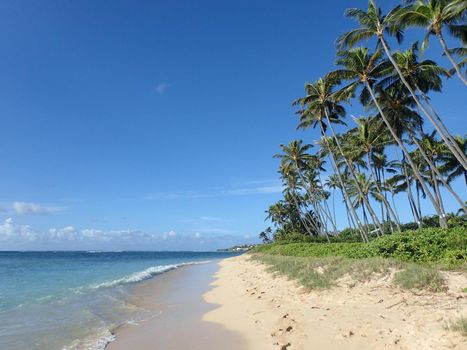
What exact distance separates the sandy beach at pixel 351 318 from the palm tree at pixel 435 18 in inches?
490

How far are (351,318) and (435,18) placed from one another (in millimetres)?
15766

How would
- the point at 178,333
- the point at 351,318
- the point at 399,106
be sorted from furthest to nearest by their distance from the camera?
the point at 399,106
the point at 178,333
the point at 351,318

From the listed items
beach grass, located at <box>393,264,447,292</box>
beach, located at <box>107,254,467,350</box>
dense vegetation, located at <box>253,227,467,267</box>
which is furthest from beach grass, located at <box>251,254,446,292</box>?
dense vegetation, located at <box>253,227,467,267</box>

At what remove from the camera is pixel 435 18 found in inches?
664

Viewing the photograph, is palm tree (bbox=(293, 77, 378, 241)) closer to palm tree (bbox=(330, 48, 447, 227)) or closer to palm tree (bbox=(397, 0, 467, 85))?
palm tree (bbox=(330, 48, 447, 227))

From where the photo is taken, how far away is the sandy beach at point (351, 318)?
627cm

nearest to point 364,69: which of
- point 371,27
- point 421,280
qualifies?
point 371,27

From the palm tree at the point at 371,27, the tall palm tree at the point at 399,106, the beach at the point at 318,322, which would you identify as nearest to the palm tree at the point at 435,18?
the palm tree at the point at 371,27

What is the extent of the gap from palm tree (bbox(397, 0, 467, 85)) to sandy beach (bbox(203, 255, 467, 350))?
12.4 m

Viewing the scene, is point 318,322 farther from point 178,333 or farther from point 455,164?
point 455,164

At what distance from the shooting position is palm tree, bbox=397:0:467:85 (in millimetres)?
16480

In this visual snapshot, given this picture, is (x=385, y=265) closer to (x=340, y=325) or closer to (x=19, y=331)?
(x=340, y=325)

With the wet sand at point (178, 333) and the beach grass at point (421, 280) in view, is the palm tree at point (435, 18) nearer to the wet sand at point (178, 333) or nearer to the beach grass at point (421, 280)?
the beach grass at point (421, 280)

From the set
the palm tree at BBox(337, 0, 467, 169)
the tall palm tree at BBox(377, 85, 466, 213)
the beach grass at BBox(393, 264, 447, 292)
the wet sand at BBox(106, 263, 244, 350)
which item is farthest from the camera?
the tall palm tree at BBox(377, 85, 466, 213)
